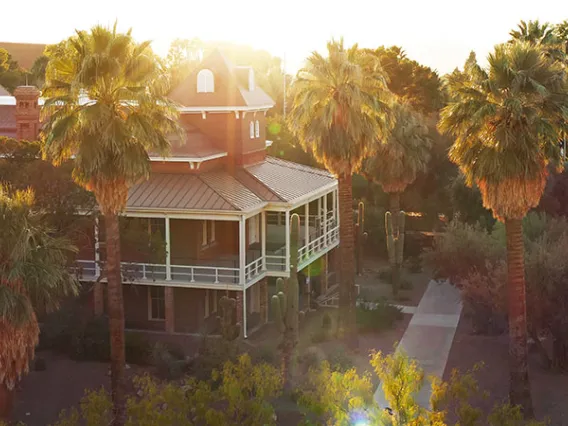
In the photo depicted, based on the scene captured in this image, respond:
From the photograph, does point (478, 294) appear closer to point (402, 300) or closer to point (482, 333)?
point (482, 333)

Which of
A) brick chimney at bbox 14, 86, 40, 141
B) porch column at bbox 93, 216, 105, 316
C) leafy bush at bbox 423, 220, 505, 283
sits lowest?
porch column at bbox 93, 216, 105, 316

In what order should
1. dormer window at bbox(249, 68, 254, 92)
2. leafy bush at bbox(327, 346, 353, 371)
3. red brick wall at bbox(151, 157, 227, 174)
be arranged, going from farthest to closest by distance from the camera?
dormer window at bbox(249, 68, 254, 92)
red brick wall at bbox(151, 157, 227, 174)
leafy bush at bbox(327, 346, 353, 371)

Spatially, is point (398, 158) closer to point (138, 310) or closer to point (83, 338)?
point (138, 310)

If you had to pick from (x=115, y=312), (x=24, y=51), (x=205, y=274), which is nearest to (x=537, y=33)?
(x=205, y=274)

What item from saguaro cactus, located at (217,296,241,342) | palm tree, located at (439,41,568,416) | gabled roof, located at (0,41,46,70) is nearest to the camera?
palm tree, located at (439,41,568,416)

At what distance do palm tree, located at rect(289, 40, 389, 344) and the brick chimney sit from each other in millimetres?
14796

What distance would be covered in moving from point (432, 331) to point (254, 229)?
878 centimetres

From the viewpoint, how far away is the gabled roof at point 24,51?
366ft

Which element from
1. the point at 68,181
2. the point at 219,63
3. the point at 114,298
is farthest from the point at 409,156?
the point at 114,298

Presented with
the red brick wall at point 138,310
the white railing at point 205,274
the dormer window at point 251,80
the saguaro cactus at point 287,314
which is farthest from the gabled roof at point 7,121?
the saguaro cactus at point 287,314

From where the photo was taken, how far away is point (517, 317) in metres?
23.2

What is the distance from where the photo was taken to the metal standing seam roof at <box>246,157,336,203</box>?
35.3m

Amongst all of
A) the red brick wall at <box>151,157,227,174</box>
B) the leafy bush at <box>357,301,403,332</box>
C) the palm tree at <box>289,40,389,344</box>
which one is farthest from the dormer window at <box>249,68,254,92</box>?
the leafy bush at <box>357,301,403,332</box>

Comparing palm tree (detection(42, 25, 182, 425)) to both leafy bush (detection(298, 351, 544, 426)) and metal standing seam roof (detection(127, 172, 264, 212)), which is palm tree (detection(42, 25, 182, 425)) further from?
metal standing seam roof (detection(127, 172, 264, 212))
